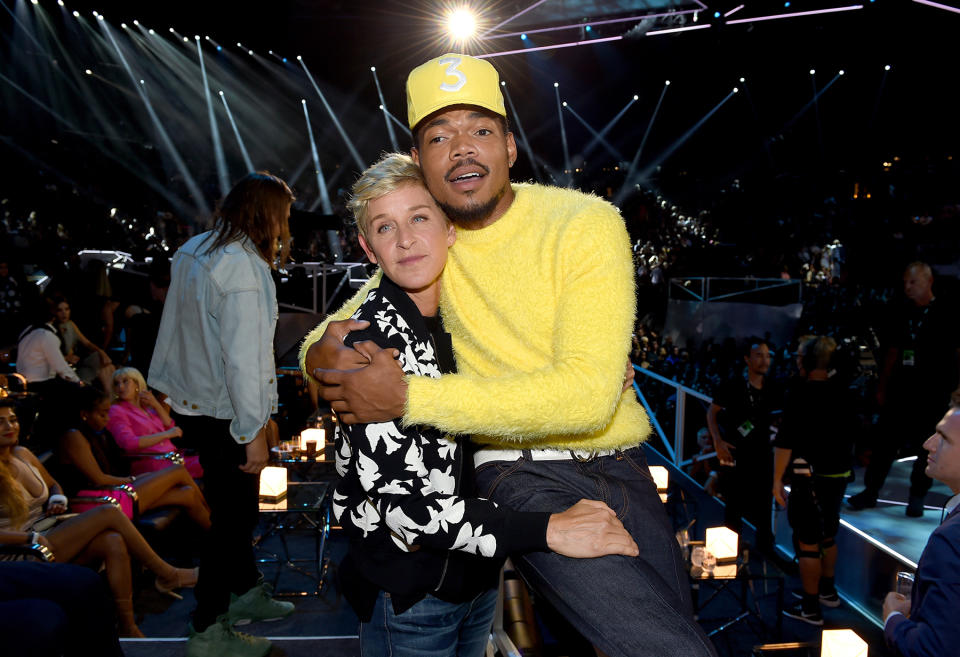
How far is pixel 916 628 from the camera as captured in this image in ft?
6.91

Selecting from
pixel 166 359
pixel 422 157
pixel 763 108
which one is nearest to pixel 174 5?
pixel 166 359

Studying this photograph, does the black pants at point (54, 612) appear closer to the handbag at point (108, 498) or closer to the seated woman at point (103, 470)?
the handbag at point (108, 498)

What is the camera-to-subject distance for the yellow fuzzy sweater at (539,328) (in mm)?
1378

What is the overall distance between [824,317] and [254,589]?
9.05 m

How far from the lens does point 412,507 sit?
138 cm

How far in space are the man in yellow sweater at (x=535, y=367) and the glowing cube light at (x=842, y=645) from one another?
57.7 inches

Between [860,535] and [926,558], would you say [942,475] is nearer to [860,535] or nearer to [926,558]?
[926,558]

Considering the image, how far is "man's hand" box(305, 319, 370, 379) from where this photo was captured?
4.74 ft

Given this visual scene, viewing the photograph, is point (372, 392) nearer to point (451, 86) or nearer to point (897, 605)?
point (451, 86)

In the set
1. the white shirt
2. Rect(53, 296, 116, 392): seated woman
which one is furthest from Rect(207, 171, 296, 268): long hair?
Rect(53, 296, 116, 392): seated woman

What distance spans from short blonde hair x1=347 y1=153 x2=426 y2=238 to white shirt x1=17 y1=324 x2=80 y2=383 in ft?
16.6

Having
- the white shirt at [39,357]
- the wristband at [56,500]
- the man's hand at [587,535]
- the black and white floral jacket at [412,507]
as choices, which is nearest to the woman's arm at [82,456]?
the wristband at [56,500]

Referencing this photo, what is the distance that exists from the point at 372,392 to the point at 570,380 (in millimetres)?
403

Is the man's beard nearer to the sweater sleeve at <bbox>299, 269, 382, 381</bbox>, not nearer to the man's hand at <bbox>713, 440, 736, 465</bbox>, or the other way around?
the sweater sleeve at <bbox>299, 269, 382, 381</bbox>
